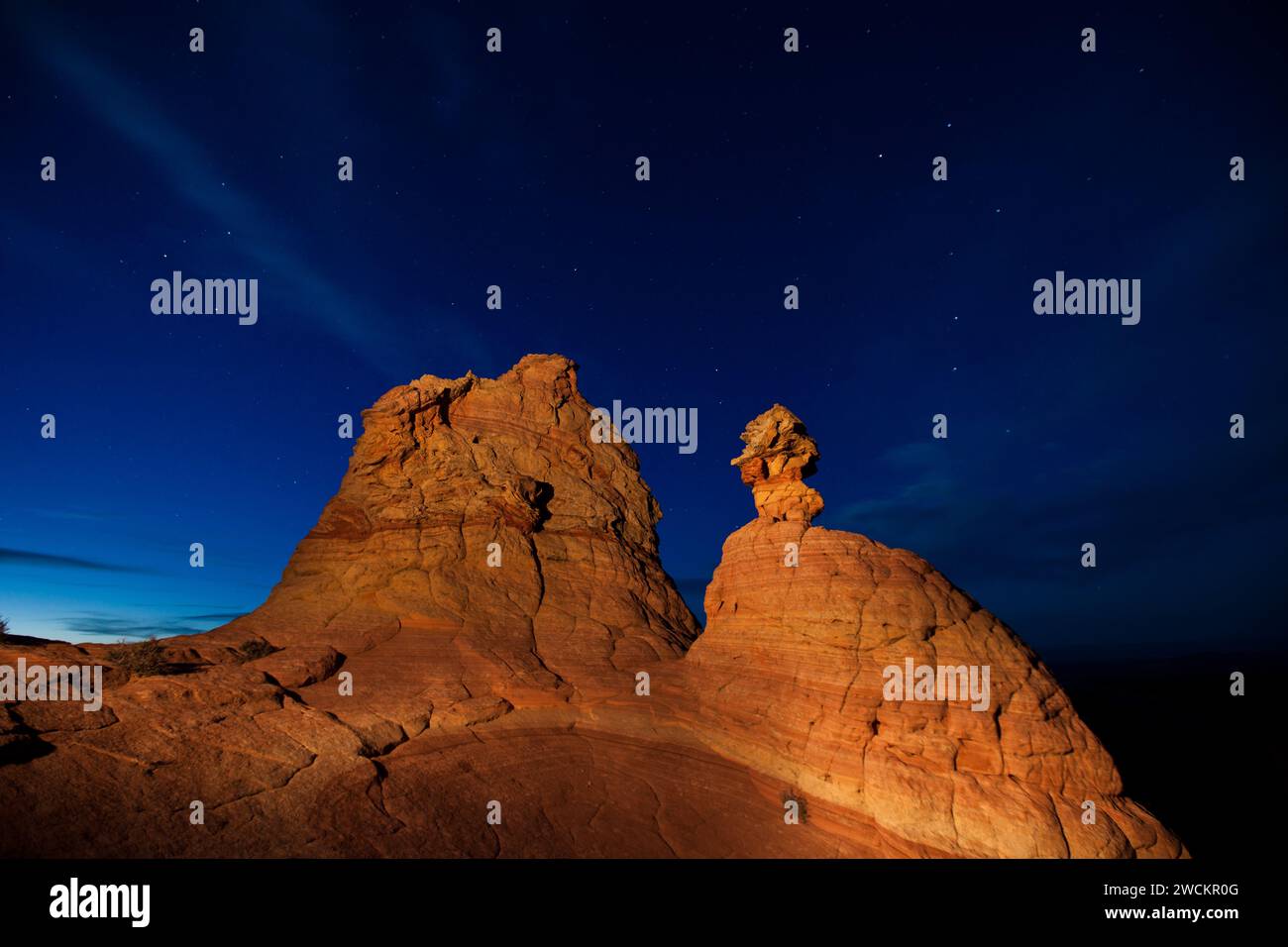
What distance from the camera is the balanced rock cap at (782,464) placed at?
847 inches

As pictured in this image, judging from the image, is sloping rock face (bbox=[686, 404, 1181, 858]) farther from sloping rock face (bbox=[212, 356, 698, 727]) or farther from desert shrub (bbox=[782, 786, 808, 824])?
sloping rock face (bbox=[212, 356, 698, 727])

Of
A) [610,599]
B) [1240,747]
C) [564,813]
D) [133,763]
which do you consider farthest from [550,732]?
[1240,747]

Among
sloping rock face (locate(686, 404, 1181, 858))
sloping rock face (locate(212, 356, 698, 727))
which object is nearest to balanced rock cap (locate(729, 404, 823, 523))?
sloping rock face (locate(686, 404, 1181, 858))

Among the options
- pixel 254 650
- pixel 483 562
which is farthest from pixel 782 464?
pixel 254 650

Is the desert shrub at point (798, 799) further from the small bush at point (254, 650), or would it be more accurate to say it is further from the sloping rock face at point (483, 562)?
the small bush at point (254, 650)

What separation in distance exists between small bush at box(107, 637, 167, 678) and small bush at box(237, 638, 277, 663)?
1899 mm

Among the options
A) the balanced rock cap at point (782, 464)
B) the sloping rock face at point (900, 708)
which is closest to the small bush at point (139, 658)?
the sloping rock face at point (900, 708)

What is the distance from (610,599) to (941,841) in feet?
46.9

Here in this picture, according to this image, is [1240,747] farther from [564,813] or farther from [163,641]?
[163,641]

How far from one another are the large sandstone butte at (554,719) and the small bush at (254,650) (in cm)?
29

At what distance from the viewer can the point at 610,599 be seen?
2348 centimetres

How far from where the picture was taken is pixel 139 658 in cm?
1463

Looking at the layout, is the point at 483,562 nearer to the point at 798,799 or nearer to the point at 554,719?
the point at 554,719

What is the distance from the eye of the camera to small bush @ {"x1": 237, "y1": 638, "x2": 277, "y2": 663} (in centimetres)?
1681
